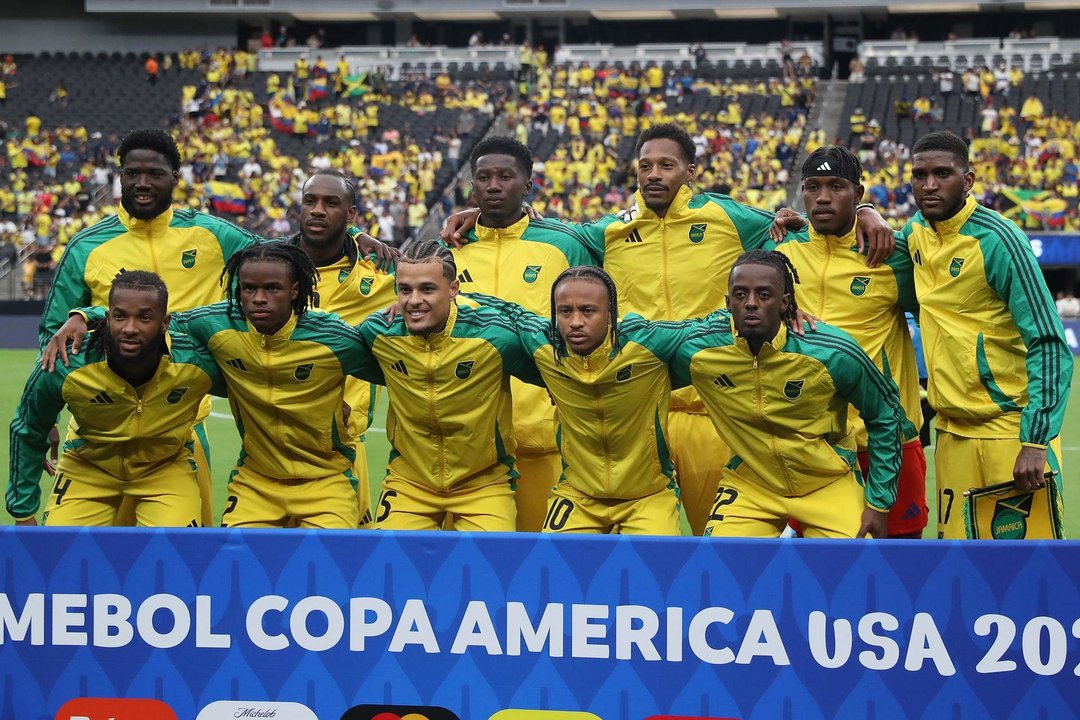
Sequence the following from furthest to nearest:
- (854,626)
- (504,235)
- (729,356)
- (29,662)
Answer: (504,235)
(729,356)
(29,662)
(854,626)

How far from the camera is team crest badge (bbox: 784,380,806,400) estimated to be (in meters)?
4.80

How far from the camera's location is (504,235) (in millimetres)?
6055

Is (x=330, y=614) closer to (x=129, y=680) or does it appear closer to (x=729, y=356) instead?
(x=129, y=680)

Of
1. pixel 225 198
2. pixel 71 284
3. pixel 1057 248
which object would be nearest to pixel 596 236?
pixel 71 284

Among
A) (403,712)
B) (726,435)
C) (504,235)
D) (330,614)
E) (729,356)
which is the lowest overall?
(403,712)

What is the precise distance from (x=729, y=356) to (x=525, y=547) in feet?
4.56

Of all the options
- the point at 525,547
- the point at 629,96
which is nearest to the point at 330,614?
the point at 525,547

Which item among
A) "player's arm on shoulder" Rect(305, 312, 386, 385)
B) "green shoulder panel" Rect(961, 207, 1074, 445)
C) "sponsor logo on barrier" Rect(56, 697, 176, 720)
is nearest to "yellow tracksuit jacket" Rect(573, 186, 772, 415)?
"green shoulder panel" Rect(961, 207, 1074, 445)

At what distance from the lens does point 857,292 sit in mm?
5461

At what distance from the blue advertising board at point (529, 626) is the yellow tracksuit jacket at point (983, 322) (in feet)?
5.13

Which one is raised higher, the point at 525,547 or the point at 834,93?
the point at 834,93

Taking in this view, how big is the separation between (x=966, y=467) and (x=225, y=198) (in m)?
26.3

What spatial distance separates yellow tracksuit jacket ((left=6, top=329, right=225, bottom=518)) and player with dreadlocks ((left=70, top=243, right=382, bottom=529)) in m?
0.15

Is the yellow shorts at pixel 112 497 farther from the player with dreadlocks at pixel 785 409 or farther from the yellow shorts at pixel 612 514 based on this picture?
the player with dreadlocks at pixel 785 409
